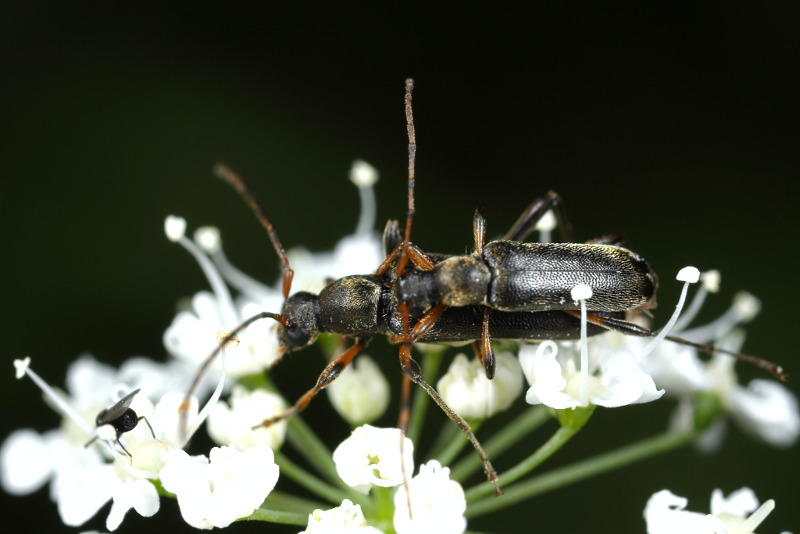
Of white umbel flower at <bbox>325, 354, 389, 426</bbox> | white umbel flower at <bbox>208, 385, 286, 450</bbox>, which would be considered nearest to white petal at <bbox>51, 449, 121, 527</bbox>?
white umbel flower at <bbox>208, 385, 286, 450</bbox>

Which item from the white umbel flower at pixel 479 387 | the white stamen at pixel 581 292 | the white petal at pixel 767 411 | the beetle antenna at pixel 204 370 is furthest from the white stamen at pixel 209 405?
the white petal at pixel 767 411

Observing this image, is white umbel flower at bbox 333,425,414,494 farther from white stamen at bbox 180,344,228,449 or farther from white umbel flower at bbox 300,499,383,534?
white stamen at bbox 180,344,228,449

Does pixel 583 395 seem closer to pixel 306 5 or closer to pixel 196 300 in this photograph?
pixel 196 300

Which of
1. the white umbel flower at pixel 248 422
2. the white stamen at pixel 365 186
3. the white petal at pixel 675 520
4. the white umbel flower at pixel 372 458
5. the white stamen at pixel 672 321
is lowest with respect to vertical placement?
the white petal at pixel 675 520

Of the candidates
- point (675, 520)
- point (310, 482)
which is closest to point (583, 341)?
point (675, 520)

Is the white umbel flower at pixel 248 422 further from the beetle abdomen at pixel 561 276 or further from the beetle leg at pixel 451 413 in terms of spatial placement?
the beetle abdomen at pixel 561 276

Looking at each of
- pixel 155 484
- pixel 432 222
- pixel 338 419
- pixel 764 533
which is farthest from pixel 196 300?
pixel 764 533

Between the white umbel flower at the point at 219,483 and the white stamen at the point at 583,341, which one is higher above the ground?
the white stamen at the point at 583,341
